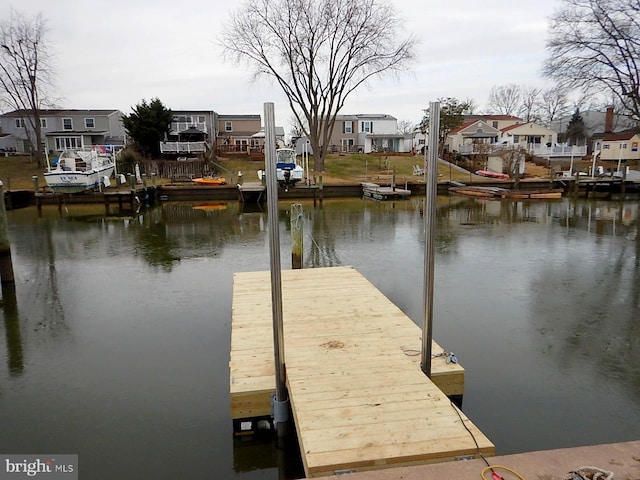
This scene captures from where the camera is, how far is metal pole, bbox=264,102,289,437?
135 inches

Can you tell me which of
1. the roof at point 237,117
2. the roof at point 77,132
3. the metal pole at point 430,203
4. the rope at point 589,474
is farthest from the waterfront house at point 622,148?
the roof at point 77,132

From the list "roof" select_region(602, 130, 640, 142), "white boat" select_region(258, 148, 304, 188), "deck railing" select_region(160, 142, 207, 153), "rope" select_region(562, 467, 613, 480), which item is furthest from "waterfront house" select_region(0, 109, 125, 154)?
"rope" select_region(562, 467, 613, 480)

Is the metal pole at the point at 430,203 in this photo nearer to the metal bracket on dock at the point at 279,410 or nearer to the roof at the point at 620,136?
the metal bracket on dock at the point at 279,410

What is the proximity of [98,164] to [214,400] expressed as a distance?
83.2 feet

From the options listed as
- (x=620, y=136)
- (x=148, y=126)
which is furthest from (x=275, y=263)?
(x=620, y=136)

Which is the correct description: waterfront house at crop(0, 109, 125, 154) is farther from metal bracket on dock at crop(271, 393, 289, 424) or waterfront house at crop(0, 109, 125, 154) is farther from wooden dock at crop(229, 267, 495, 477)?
metal bracket on dock at crop(271, 393, 289, 424)

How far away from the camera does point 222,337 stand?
21.4 feet

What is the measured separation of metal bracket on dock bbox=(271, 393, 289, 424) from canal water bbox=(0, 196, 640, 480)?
30 cm

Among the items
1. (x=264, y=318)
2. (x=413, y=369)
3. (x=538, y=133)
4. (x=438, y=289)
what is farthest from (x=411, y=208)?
(x=538, y=133)

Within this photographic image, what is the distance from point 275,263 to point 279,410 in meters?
1.36

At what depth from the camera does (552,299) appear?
26.6 feet

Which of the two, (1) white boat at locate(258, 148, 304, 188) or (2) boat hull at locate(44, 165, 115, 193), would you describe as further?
(1) white boat at locate(258, 148, 304, 188)

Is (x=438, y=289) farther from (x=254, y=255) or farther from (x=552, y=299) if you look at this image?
(x=254, y=255)

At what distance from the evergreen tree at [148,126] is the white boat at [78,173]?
25.8 feet
